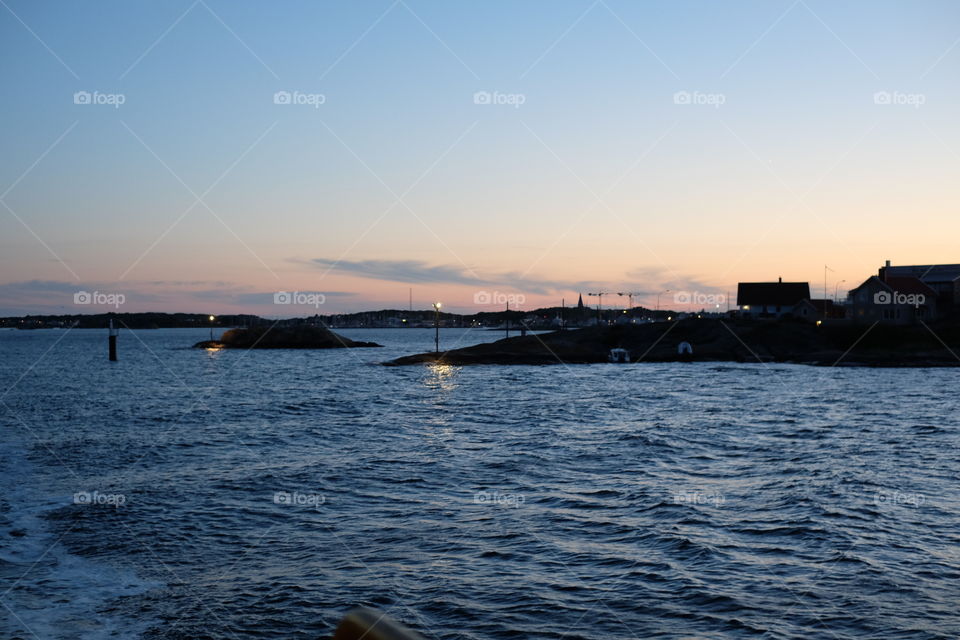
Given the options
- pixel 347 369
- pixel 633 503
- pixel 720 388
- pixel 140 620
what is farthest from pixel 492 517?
pixel 347 369

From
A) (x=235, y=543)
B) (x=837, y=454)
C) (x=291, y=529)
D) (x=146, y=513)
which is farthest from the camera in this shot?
(x=837, y=454)

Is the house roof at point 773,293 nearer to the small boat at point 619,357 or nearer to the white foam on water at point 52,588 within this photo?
the small boat at point 619,357

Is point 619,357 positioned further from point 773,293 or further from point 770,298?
point 773,293

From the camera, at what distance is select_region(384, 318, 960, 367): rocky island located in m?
89.9

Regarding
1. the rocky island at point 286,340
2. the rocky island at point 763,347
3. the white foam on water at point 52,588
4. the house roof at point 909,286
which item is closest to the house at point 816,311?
the rocky island at point 763,347

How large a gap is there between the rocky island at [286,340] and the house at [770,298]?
271 feet

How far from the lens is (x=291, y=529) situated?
17547mm

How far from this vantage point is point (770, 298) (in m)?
132

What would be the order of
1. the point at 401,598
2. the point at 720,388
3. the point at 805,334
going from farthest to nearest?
the point at 805,334, the point at 720,388, the point at 401,598

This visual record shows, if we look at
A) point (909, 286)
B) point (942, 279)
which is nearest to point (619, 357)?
point (909, 286)

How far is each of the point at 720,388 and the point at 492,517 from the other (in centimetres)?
4603

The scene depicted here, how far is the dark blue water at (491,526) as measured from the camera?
40.0 feet

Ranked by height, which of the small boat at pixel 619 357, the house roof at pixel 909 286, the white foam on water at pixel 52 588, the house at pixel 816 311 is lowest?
the white foam on water at pixel 52 588

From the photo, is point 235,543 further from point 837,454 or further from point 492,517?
point 837,454
